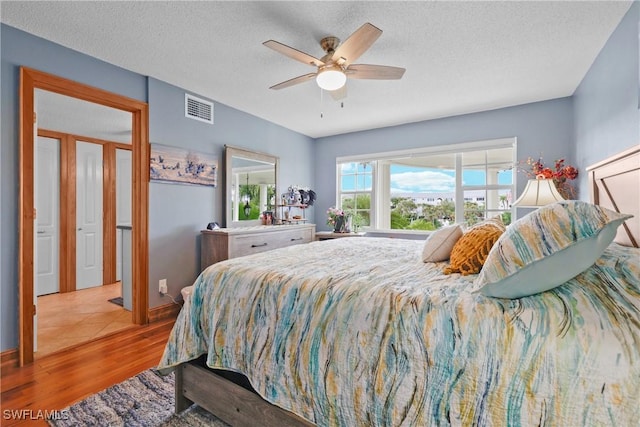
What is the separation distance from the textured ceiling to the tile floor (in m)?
2.48

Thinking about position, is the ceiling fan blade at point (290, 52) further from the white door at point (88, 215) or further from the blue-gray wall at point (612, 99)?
the white door at point (88, 215)

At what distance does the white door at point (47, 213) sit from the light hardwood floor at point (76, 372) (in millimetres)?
2337

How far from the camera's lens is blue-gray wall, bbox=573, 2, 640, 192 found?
1.83 metres

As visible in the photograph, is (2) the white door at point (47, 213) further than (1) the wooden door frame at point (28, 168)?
Yes

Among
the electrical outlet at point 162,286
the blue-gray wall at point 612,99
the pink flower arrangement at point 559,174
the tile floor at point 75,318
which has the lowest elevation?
the tile floor at point 75,318

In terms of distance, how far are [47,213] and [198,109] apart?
2790 millimetres

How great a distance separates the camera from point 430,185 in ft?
14.5

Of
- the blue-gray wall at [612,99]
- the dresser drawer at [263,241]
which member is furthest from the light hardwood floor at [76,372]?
the blue-gray wall at [612,99]

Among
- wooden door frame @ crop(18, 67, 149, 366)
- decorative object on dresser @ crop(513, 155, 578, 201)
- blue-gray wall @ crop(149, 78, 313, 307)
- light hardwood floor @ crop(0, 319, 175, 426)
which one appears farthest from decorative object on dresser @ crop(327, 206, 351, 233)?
wooden door frame @ crop(18, 67, 149, 366)

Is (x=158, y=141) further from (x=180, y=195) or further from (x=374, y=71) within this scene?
(x=374, y=71)

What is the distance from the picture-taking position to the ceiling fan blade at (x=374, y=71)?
7.02ft

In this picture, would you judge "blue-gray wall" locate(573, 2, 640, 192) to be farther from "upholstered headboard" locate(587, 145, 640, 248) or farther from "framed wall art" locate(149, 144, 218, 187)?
"framed wall art" locate(149, 144, 218, 187)

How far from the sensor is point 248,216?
13.0 feet

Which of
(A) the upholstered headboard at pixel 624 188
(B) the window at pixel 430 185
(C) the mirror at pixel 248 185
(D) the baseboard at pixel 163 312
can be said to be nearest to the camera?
(A) the upholstered headboard at pixel 624 188
